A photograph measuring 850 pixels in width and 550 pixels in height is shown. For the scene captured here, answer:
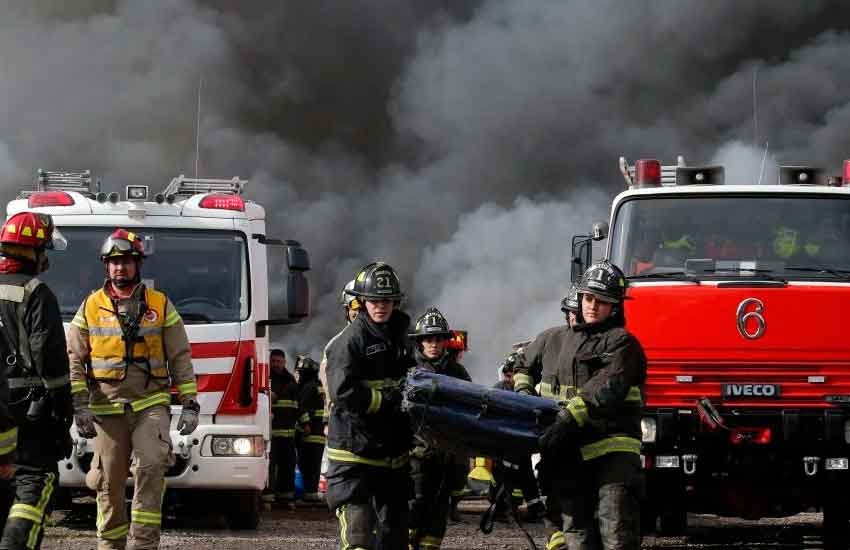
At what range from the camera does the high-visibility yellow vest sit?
290 inches

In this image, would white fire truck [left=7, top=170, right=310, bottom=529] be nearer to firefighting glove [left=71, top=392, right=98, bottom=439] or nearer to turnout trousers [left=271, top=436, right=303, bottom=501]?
firefighting glove [left=71, top=392, right=98, bottom=439]

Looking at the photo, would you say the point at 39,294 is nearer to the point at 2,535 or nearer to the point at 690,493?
the point at 2,535

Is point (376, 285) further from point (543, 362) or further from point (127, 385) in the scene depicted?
point (127, 385)

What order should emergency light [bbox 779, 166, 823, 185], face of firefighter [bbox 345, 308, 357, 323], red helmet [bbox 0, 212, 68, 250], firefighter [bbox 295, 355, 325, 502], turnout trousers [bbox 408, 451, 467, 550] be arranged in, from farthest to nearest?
firefighter [bbox 295, 355, 325, 502] < emergency light [bbox 779, 166, 823, 185] < face of firefighter [bbox 345, 308, 357, 323] < turnout trousers [bbox 408, 451, 467, 550] < red helmet [bbox 0, 212, 68, 250]

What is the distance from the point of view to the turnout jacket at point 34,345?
6492 millimetres

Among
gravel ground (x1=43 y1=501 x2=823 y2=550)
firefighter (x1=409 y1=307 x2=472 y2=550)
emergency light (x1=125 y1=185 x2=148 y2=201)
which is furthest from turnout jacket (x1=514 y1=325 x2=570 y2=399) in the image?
emergency light (x1=125 y1=185 x2=148 y2=201)

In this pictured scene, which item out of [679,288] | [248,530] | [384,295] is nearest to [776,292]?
[679,288]

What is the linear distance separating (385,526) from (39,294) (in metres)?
1.82

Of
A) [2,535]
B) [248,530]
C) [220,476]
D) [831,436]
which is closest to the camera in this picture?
[2,535]

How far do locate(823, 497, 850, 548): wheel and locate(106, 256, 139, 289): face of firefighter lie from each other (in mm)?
4480

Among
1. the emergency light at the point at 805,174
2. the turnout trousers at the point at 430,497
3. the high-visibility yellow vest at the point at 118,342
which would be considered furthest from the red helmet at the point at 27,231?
the emergency light at the point at 805,174

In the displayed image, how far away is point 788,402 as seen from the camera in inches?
352

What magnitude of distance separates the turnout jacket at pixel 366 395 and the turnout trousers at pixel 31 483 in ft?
4.00

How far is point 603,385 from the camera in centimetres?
668
